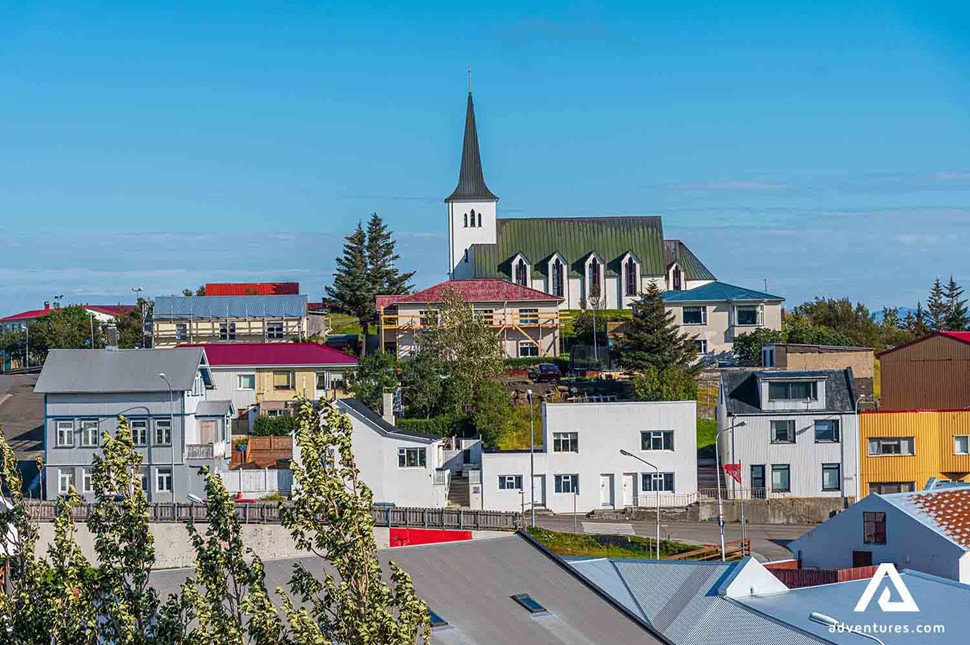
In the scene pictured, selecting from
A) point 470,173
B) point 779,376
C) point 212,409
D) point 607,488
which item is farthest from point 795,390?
point 470,173

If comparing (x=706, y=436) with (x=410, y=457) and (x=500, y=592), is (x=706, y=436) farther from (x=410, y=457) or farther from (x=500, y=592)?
(x=500, y=592)

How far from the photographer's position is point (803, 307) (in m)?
85.2

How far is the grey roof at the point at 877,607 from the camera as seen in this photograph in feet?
89.0

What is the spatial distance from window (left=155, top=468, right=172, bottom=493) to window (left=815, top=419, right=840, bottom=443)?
23.2m

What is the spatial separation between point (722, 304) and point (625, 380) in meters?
12.4

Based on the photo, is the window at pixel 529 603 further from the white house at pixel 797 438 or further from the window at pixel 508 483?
the white house at pixel 797 438

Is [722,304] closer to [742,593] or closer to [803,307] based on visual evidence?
[803,307]

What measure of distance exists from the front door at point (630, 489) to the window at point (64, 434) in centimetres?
2019

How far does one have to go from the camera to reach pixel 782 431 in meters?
49.4

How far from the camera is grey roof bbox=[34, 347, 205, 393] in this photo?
51.8 m

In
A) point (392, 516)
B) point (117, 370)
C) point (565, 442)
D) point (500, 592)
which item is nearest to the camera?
point (500, 592)

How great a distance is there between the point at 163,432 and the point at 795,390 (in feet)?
75.7

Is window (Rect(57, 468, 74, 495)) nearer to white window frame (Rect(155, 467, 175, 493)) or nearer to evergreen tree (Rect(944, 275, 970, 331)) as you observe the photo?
white window frame (Rect(155, 467, 175, 493))

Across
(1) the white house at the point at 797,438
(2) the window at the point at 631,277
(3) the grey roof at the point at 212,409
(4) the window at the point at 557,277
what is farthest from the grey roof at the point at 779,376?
(4) the window at the point at 557,277
